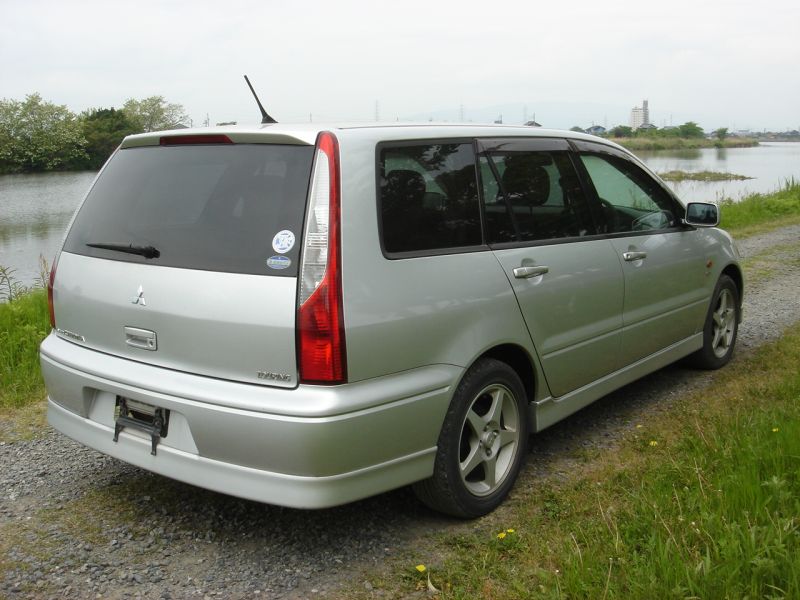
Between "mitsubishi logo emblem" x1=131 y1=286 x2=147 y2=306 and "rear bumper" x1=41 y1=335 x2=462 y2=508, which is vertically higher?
"mitsubishi logo emblem" x1=131 y1=286 x2=147 y2=306

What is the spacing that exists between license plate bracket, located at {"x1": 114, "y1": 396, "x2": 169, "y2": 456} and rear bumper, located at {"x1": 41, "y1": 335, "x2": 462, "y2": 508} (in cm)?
3

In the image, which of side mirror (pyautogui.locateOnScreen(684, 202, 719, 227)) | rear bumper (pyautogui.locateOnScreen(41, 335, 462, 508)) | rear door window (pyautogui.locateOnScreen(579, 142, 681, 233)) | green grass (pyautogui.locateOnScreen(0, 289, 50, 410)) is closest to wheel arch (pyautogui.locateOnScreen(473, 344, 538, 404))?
rear bumper (pyautogui.locateOnScreen(41, 335, 462, 508))

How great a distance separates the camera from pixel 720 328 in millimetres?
5715

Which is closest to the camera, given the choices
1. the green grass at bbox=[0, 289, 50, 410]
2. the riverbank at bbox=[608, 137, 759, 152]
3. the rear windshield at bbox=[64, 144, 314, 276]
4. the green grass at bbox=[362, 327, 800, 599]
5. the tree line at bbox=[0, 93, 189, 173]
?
the green grass at bbox=[362, 327, 800, 599]

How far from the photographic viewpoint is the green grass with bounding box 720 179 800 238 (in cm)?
1442

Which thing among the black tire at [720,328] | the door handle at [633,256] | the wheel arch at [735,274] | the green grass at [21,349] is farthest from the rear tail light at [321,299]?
the wheel arch at [735,274]

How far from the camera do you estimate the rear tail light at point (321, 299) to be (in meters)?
2.77

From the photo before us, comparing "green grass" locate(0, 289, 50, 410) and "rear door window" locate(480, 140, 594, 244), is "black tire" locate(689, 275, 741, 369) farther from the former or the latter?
"green grass" locate(0, 289, 50, 410)

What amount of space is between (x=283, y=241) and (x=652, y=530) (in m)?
1.68

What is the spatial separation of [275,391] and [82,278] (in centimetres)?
115

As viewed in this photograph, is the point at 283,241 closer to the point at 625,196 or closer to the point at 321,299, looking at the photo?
the point at 321,299

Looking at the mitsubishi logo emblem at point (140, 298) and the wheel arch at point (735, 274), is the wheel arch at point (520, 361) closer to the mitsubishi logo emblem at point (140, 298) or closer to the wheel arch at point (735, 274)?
the mitsubishi logo emblem at point (140, 298)

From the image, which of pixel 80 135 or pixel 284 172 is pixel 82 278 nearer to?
pixel 284 172

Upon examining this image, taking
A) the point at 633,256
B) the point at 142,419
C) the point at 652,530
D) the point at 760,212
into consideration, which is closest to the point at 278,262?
the point at 142,419
